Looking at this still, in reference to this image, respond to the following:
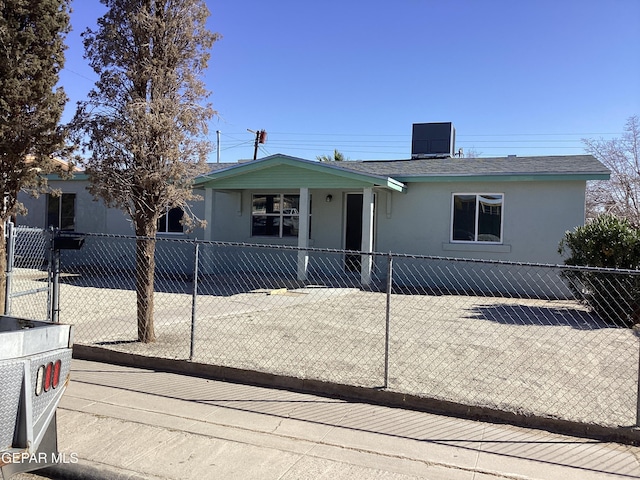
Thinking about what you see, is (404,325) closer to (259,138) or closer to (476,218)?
(476,218)

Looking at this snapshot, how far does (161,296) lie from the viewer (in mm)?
11180

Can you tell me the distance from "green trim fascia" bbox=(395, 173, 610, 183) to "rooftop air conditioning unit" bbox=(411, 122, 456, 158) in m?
4.31

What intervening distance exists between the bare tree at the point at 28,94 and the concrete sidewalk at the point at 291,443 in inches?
125

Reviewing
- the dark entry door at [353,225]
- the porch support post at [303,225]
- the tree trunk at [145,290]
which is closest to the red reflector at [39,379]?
the tree trunk at [145,290]

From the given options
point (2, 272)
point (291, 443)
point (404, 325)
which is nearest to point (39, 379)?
point (291, 443)

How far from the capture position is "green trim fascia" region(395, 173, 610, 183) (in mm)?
12047

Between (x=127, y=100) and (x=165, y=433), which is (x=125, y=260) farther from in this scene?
(x=165, y=433)

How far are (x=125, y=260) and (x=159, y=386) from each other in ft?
41.5

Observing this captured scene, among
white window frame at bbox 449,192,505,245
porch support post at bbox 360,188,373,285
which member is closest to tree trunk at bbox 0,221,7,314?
porch support post at bbox 360,188,373,285

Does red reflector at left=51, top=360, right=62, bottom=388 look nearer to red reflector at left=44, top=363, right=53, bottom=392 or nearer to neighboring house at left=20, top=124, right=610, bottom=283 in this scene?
red reflector at left=44, top=363, right=53, bottom=392

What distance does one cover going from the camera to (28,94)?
6.06 m

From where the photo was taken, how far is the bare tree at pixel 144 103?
6.18 meters

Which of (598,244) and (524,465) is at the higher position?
(598,244)

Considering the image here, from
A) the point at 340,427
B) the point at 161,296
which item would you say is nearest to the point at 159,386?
the point at 340,427
